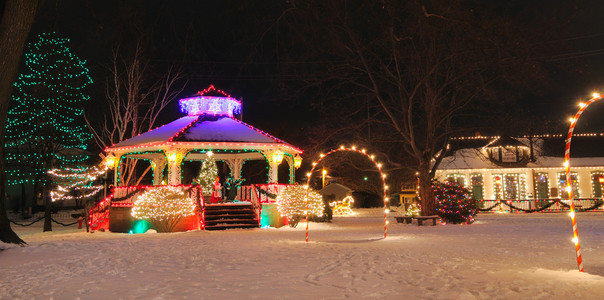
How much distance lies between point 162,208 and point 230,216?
293 centimetres

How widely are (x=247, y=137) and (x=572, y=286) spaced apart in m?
16.6

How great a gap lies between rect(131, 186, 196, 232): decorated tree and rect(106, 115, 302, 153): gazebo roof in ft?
8.01

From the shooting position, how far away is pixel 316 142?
2327 centimetres

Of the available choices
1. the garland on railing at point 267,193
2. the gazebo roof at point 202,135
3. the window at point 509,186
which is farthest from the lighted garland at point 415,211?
the window at point 509,186

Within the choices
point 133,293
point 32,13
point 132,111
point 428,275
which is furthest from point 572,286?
point 132,111

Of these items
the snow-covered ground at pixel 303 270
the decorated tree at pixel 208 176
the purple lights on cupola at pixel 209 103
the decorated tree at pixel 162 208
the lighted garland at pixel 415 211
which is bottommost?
the snow-covered ground at pixel 303 270

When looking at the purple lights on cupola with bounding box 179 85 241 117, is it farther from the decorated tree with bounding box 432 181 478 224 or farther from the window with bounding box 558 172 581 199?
the window with bounding box 558 172 581 199

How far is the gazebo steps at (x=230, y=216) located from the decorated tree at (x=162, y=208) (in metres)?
1.01

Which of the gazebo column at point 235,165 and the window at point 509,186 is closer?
the gazebo column at point 235,165

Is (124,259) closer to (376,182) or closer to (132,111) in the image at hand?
(132,111)

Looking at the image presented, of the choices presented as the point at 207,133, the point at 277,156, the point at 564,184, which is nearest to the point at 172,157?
the point at 207,133

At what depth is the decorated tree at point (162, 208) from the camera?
60.7ft

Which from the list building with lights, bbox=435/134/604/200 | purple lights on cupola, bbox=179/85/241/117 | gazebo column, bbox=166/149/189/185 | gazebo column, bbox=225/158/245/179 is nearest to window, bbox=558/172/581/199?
building with lights, bbox=435/134/604/200

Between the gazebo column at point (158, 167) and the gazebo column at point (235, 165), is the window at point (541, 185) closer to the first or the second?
the gazebo column at point (235, 165)
